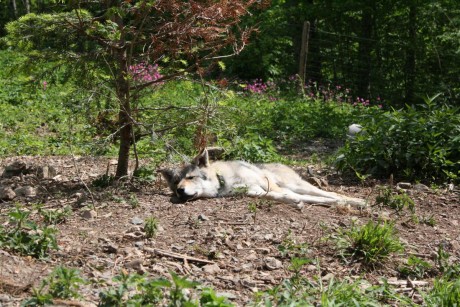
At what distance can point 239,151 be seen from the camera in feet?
26.9

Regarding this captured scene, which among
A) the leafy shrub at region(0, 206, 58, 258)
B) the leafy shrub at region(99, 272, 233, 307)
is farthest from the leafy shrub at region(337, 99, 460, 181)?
the leafy shrub at region(99, 272, 233, 307)

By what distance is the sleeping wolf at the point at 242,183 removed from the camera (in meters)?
6.94

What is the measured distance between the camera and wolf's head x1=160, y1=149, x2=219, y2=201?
6840mm

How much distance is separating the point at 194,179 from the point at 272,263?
235 centimetres

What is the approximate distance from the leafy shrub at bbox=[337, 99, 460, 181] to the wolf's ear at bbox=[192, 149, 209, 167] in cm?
196

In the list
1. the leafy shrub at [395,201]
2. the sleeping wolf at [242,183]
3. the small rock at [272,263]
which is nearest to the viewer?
the small rock at [272,263]

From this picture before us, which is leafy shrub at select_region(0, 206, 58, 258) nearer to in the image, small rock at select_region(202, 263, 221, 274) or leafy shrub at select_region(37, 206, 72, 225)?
leafy shrub at select_region(37, 206, 72, 225)

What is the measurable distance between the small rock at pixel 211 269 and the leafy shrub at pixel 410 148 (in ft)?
11.8

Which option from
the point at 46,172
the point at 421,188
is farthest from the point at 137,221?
the point at 421,188

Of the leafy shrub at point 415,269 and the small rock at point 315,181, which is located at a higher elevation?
the leafy shrub at point 415,269

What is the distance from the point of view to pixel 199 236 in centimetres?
547

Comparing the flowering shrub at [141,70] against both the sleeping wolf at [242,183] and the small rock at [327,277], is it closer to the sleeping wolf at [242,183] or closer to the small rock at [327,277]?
the sleeping wolf at [242,183]

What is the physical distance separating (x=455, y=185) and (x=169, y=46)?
4.00 m

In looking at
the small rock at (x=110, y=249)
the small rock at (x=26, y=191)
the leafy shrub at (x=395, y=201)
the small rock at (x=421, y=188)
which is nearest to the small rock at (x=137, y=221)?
the small rock at (x=110, y=249)
